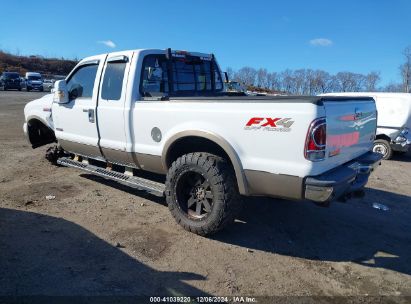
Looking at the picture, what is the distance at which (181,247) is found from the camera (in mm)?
4168

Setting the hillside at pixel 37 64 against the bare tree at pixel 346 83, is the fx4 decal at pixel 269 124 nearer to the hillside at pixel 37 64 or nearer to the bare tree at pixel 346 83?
the bare tree at pixel 346 83

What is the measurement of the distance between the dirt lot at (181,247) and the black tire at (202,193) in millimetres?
210

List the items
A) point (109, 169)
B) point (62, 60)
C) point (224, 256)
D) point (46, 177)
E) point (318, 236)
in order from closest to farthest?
1. point (224, 256)
2. point (318, 236)
3. point (109, 169)
4. point (46, 177)
5. point (62, 60)

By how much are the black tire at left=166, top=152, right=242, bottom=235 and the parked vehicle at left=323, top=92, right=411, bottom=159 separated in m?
7.80

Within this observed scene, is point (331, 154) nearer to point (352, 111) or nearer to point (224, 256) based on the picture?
point (352, 111)

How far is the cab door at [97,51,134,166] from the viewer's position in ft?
16.8

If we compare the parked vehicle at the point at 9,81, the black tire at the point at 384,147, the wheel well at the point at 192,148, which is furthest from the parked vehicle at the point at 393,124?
the parked vehicle at the point at 9,81

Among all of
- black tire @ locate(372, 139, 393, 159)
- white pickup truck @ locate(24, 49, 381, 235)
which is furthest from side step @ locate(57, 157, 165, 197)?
black tire @ locate(372, 139, 393, 159)

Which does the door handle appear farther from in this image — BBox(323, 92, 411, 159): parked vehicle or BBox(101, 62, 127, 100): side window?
BBox(323, 92, 411, 159): parked vehicle

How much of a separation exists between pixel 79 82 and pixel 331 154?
4053 mm

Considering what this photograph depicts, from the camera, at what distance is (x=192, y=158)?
4.34 m

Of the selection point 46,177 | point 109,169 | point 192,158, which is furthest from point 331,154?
point 46,177

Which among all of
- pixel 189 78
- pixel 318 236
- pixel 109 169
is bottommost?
pixel 318 236

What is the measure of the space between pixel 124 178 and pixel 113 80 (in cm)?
134
